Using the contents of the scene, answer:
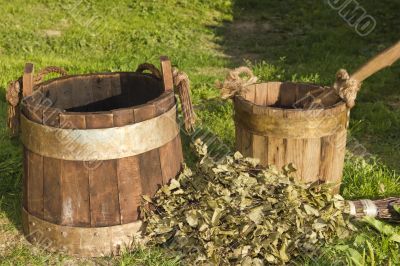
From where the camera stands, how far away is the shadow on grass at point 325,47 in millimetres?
6012

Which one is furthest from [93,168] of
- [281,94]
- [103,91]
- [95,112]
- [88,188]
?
[281,94]

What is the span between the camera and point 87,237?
3.60 meters

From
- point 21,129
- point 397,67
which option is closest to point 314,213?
point 21,129

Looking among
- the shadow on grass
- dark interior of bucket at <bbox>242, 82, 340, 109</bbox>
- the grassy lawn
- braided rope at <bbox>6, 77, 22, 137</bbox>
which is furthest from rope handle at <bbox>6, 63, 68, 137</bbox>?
the shadow on grass

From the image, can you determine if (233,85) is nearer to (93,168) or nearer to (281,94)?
(281,94)

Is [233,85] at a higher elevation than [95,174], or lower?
higher

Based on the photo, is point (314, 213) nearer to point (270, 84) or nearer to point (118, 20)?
point (270, 84)

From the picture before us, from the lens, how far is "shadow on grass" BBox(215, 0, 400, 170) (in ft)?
19.7

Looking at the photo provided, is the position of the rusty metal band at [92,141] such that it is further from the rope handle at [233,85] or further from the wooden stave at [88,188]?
the rope handle at [233,85]

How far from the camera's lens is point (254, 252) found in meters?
3.54

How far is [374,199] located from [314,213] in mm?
948

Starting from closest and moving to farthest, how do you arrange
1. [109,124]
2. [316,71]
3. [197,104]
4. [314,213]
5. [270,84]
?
1. [109,124]
2. [314,213]
3. [270,84]
4. [197,104]
5. [316,71]

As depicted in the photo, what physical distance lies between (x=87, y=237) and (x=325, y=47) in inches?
262

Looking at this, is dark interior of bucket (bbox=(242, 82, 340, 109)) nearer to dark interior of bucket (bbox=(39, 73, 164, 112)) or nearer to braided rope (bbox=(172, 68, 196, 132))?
braided rope (bbox=(172, 68, 196, 132))
